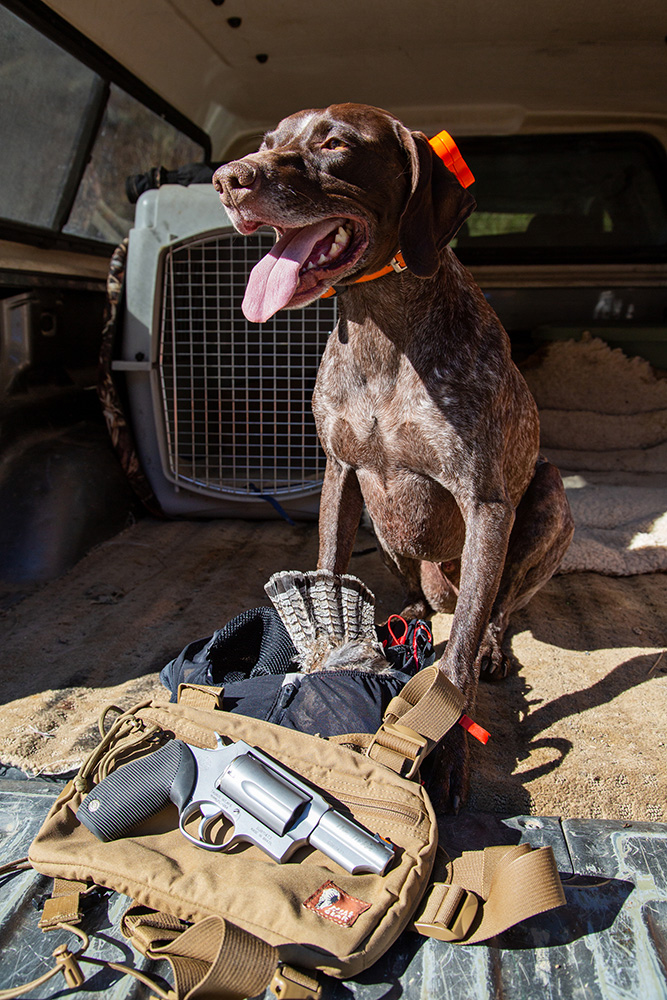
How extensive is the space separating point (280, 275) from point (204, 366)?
5.45 ft

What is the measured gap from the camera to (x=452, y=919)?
3.80 ft

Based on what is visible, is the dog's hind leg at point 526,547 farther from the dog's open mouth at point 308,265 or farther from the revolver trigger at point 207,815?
the revolver trigger at point 207,815

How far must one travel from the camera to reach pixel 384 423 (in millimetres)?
1883

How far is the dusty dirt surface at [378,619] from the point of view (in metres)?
1.68

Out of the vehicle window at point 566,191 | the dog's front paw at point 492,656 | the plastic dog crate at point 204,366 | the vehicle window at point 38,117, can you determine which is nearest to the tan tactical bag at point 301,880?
the dog's front paw at point 492,656

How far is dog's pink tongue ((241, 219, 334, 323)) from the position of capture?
165cm

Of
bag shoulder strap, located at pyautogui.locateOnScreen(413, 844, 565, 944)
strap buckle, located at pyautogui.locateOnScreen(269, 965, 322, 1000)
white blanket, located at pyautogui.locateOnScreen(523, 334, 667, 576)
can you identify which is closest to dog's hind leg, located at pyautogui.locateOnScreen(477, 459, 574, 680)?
bag shoulder strap, located at pyautogui.locateOnScreen(413, 844, 565, 944)

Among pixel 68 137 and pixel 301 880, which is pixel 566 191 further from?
pixel 301 880

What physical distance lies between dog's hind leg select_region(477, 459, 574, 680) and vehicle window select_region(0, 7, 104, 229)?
7.94 ft

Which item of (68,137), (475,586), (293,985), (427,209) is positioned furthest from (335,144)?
(68,137)

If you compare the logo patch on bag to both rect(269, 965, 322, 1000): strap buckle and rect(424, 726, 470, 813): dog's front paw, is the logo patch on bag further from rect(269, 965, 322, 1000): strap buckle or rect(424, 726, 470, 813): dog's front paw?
rect(424, 726, 470, 813): dog's front paw

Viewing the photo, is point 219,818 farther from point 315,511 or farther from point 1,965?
point 315,511

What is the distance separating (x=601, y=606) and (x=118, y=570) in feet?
6.37

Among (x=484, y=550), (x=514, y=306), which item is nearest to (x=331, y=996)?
(x=484, y=550)
